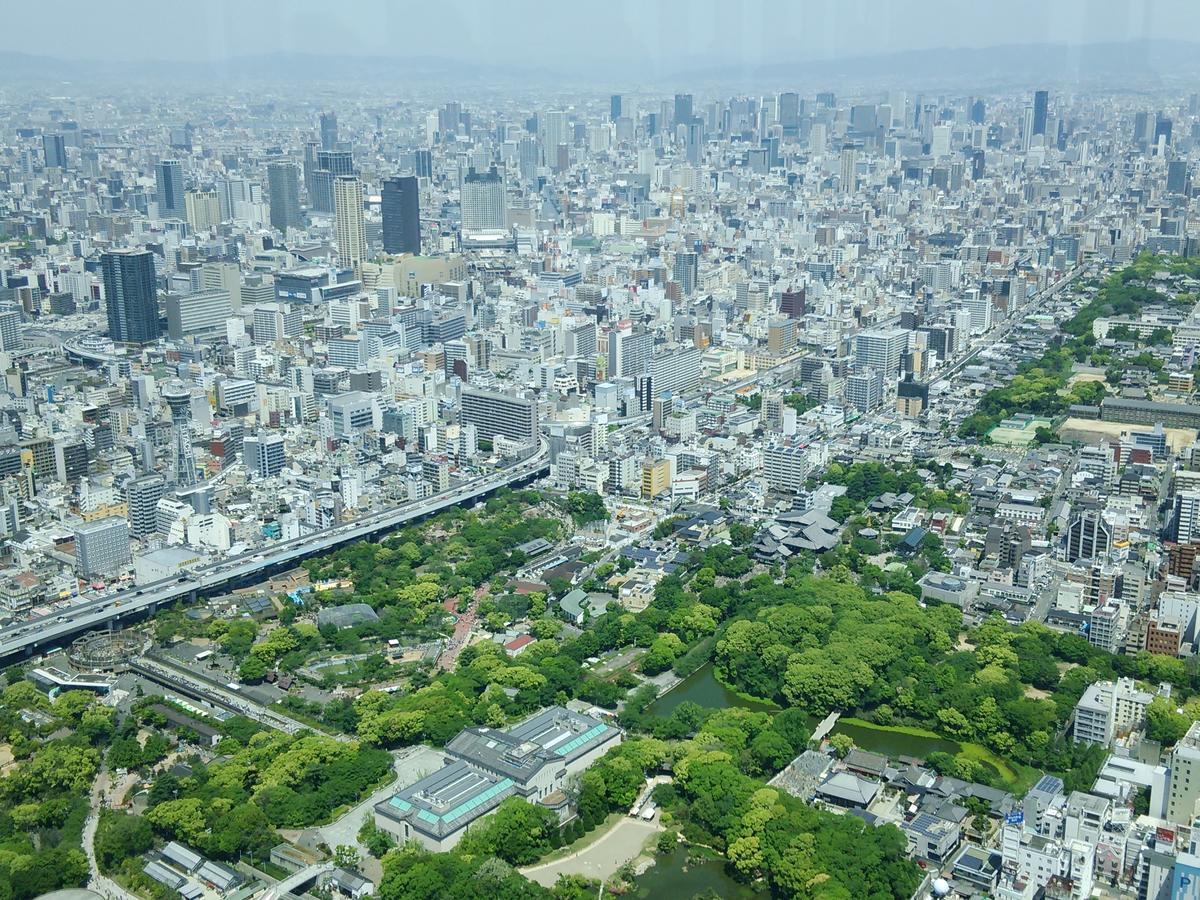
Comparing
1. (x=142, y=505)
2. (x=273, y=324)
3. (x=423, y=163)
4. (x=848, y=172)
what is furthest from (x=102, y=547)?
(x=848, y=172)

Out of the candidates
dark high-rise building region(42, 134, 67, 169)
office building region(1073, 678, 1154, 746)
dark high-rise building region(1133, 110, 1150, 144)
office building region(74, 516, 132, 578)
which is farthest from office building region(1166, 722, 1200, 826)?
dark high-rise building region(42, 134, 67, 169)

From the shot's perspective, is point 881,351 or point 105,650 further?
point 881,351

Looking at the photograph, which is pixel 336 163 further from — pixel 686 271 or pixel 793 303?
pixel 793 303

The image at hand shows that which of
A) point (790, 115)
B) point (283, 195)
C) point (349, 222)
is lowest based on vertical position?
point (349, 222)

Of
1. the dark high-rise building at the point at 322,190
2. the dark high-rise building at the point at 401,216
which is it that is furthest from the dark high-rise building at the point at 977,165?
the dark high-rise building at the point at 322,190

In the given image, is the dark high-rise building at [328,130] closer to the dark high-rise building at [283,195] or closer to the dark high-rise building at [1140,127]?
the dark high-rise building at [283,195]

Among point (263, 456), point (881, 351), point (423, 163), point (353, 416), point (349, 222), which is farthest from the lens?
point (423, 163)

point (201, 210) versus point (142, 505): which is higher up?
point (201, 210)
